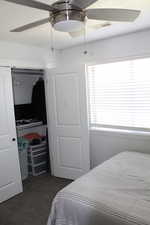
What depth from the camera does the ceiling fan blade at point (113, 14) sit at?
144 centimetres

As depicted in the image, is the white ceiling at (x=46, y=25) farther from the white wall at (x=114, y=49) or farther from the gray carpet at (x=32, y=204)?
the gray carpet at (x=32, y=204)

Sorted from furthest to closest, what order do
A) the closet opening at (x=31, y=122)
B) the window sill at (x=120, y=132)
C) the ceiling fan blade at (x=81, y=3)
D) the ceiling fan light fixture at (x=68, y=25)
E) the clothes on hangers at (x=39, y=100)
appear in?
the clothes on hangers at (x=39, y=100) < the closet opening at (x=31, y=122) < the window sill at (x=120, y=132) < the ceiling fan light fixture at (x=68, y=25) < the ceiling fan blade at (x=81, y=3)

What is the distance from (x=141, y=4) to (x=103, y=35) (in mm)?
1126

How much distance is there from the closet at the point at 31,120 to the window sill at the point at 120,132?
1.27 m

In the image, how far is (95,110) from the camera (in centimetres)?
363

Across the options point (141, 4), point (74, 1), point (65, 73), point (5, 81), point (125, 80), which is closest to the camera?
point (74, 1)

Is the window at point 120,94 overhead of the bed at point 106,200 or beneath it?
overhead

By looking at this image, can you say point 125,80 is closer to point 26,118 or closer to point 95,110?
point 95,110

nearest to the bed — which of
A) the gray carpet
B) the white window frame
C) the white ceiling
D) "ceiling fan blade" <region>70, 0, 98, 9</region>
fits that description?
the gray carpet

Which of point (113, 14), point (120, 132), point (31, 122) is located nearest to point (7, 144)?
point (31, 122)

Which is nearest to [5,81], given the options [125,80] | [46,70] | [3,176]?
[46,70]

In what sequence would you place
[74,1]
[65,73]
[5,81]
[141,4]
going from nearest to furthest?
1. [74,1]
2. [141,4]
3. [5,81]
4. [65,73]

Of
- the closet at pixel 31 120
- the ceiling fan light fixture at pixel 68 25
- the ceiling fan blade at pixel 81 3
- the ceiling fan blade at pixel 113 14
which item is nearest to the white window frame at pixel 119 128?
the closet at pixel 31 120

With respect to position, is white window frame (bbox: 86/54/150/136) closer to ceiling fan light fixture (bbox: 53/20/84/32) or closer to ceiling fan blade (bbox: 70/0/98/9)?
ceiling fan light fixture (bbox: 53/20/84/32)
